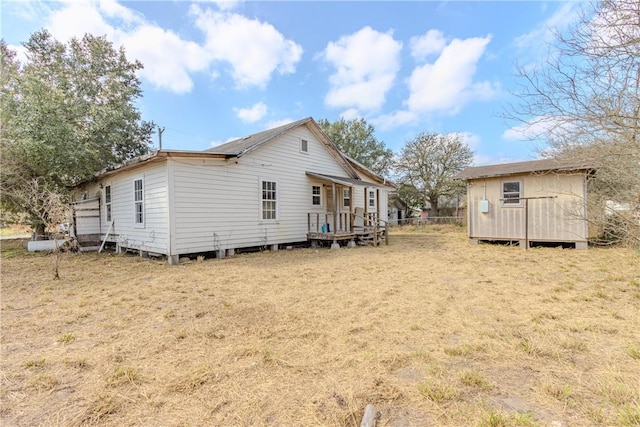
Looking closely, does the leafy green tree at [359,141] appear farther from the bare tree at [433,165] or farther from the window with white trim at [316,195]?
the window with white trim at [316,195]

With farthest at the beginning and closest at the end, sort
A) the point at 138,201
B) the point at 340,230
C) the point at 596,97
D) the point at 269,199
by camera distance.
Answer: the point at 340,230 < the point at 269,199 < the point at 138,201 < the point at 596,97

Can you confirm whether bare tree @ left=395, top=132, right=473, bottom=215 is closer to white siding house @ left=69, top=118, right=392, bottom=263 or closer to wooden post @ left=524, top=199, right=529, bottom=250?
white siding house @ left=69, top=118, right=392, bottom=263

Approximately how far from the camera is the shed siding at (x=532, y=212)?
34.8 ft

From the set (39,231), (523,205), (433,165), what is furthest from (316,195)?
(433,165)

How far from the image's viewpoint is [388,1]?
376 inches

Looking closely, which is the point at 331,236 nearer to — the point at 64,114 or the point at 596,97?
the point at 596,97

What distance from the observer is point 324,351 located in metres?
3.17

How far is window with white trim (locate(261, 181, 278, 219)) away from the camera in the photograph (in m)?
11.3

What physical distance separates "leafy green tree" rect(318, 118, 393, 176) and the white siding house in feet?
73.4

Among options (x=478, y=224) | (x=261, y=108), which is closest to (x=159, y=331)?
(x=478, y=224)

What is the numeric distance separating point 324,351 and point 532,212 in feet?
38.1

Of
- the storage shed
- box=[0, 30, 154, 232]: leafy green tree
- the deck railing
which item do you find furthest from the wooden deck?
box=[0, 30, 154, 232]: leafy green tree

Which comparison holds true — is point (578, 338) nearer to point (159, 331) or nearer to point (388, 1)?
point (159, 331)

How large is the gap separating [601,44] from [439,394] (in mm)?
4013
